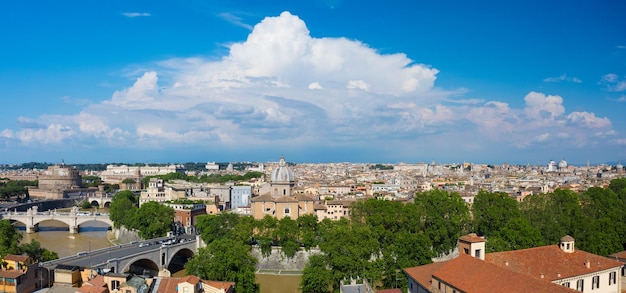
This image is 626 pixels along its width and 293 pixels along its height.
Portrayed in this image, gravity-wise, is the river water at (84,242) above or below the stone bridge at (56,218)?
below

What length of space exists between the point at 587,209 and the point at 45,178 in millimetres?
93887

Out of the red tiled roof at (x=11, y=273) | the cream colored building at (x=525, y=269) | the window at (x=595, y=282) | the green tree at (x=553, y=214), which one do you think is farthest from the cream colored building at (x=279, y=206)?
the window at (x=595, y=282)

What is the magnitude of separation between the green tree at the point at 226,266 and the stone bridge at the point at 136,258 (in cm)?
194

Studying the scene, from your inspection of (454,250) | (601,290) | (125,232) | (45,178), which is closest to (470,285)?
(601,290)

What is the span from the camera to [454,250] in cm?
3356

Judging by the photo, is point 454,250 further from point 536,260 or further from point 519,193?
point 519,193

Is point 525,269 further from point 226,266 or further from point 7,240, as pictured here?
point 7,240

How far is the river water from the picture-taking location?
2998 cm

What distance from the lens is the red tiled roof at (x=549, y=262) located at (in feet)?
64.3

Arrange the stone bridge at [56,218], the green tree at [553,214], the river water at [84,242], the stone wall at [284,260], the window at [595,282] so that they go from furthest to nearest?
the stone bridge at [56,218]
the stone wall at [284,260]
the green tree at [553,214]
the river water at [84,242]
the window at [595,282]

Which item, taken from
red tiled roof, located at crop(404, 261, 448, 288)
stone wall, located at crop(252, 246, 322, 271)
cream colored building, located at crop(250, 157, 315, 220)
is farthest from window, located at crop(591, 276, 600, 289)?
cream colored building, located at crop(250, 157, 315, 220)

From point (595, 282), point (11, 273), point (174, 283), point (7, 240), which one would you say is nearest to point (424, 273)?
point (595, 282)

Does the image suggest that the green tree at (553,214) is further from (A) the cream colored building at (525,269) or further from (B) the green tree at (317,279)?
(B) the green tree at (317,279)

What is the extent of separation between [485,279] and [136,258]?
796 inches
